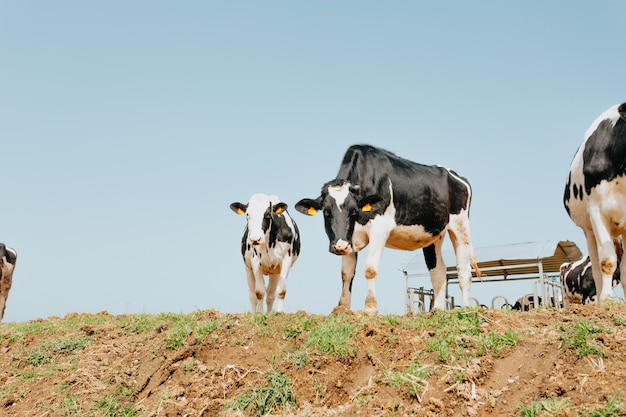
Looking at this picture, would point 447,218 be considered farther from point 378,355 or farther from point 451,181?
point 378,355

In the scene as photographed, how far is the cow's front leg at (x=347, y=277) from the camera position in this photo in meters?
9.83

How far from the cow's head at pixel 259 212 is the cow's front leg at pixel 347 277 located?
2.92 metres

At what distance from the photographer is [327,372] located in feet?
20.0

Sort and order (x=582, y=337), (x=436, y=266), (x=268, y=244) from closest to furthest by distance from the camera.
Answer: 1. (x=582, y=337)
2. (x=436, y=266)
3. (x=268, y=244)

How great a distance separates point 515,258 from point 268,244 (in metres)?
12.6

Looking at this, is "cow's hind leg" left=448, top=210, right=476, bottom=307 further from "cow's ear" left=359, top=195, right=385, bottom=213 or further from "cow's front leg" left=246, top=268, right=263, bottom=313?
"cow's front leg" left=246, top=268, right=263, bottom=313

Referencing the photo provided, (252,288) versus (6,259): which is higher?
(6,259)

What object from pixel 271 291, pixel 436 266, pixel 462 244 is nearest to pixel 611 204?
pixel 462 244

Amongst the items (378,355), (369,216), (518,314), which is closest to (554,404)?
(378,355)

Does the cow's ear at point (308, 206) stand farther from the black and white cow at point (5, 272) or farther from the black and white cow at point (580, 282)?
the black and white cow at point (5, 272)

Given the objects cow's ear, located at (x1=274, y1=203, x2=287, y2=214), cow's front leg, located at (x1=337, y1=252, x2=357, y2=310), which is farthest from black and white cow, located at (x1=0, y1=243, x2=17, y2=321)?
cow's front leg, located at (x1=337, y1=252, x2=357, y2=310)

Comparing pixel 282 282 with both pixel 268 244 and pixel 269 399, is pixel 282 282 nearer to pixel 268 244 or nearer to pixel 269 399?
pixel 268 244

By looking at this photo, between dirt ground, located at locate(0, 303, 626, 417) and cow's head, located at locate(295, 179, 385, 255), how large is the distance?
62.7 inches

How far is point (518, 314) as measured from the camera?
707cm
